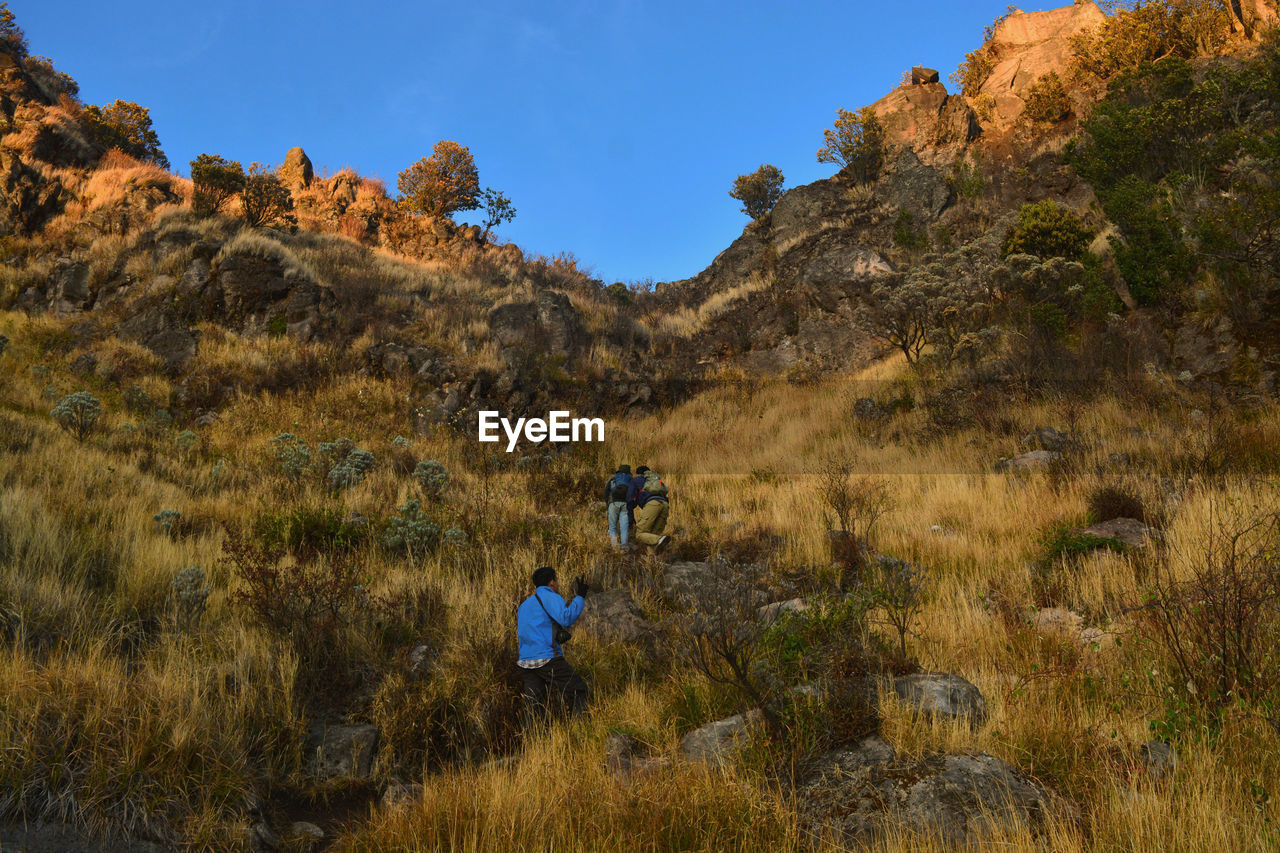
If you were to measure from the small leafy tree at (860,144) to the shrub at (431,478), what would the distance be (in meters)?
26.2

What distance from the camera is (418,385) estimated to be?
1753 centimetres

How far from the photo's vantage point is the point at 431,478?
36.5 feet

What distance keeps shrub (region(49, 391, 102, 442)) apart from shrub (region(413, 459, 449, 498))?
5.67 metres

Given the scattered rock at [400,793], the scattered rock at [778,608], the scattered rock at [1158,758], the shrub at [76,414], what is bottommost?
the scattered rock at [400,793]

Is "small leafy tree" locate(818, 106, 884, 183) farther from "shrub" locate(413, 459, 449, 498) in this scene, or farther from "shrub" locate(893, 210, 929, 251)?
"shrub" locate(413, 459, 449, 498)

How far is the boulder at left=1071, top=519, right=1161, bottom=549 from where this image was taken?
687 cm

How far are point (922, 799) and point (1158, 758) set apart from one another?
1282 millimetres

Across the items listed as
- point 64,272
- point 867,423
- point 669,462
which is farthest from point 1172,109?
point 64,272

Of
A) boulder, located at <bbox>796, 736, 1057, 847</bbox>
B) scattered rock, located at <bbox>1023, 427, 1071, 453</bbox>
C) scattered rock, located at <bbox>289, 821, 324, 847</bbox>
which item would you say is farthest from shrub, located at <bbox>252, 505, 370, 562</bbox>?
scattered rock, located at <bbox>1023, 427, 1071, 453</bbox>

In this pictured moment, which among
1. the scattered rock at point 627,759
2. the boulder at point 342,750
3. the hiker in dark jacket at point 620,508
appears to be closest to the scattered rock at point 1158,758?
the scattered rock at point 627,759

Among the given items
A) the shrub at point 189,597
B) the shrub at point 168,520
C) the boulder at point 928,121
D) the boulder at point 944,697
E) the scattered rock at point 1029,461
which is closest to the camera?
the boulder at point 944,697

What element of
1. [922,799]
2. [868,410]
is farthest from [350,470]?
[868,410]

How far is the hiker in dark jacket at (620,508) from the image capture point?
9938 millimetres

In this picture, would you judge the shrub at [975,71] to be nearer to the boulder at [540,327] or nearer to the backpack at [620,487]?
the boulder at [540,327]
